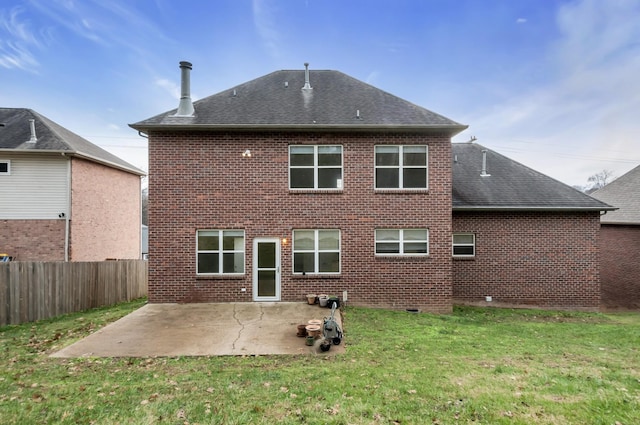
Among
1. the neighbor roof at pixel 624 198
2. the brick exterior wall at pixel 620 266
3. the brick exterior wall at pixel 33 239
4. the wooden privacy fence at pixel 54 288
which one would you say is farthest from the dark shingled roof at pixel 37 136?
the neighbor roof at pixel 624 198

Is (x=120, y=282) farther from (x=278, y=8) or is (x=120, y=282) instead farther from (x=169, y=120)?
(x=278, y=8)

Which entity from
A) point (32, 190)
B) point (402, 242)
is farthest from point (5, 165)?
point (402, 242)

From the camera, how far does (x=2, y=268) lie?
9.31 meters

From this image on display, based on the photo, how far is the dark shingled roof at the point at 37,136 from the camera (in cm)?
1438

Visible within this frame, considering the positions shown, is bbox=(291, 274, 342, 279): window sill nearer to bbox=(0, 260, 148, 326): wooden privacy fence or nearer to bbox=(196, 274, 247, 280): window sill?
bbox=(196, 274, 247, 280): window sill

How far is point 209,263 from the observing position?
1091cm

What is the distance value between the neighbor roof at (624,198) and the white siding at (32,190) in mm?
25120

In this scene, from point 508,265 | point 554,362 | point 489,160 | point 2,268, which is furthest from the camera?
point 489,160

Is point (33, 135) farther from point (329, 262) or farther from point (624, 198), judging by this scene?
point (624, 198)

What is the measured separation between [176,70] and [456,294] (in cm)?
1331

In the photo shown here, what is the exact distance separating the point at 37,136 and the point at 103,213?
4.43 m

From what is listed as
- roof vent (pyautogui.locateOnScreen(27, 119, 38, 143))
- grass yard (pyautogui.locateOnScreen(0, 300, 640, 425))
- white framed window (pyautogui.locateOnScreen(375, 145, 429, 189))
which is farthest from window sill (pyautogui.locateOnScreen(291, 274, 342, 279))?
roof vent (pyautogui.locateOnScreen(27, 119, 38, 143))

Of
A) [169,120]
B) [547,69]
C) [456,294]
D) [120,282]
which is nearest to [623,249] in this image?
[456,294]

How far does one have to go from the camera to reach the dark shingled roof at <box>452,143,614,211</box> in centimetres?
1242
